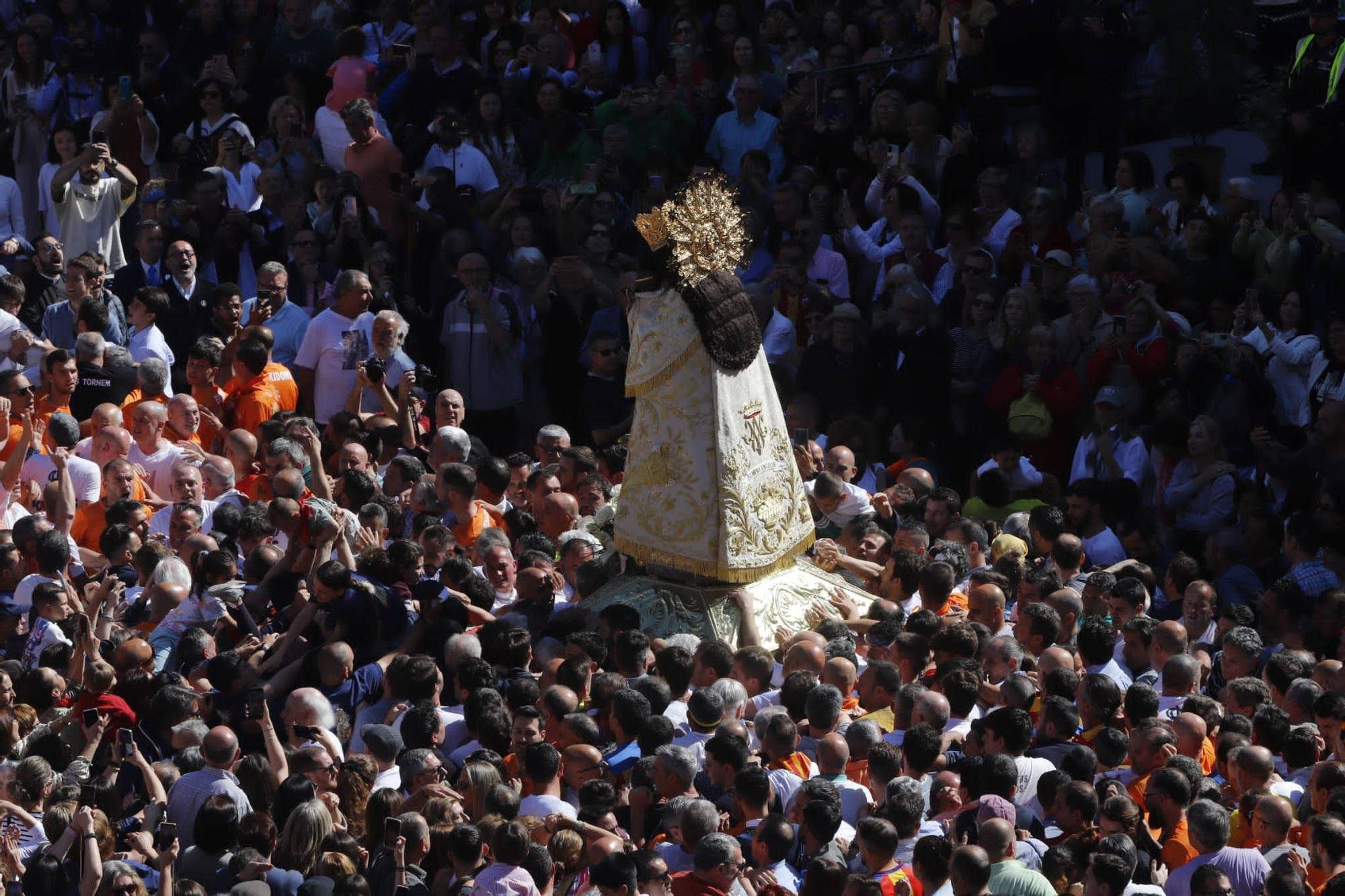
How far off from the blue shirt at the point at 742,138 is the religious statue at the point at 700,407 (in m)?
5.18

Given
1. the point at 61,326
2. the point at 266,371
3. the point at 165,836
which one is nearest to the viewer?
the point at 165,836

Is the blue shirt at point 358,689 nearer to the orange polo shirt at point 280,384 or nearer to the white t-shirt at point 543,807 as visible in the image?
the white t-shirt at point 543,807

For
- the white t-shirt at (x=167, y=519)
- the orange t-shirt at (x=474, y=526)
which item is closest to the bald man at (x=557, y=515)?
the orange t-shirt at (x=474, y=526)

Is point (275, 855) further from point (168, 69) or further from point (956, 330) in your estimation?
point (168, 69)

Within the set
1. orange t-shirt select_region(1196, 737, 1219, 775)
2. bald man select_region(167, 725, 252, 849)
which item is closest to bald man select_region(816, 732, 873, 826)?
orange t-shirt select_region(1196, 737, 1219, 775)

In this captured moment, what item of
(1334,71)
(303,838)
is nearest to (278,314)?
(303,838)

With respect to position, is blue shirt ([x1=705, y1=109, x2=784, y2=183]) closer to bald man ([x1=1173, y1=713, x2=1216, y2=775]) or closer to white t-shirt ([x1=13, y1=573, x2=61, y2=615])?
white t-shirt ([x1=13, y1=573, x2=61, y2=615])

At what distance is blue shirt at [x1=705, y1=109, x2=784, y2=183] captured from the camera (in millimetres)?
18062

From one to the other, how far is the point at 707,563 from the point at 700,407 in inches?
33.7

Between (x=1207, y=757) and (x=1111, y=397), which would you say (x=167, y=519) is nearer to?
(x=1111, y=397)

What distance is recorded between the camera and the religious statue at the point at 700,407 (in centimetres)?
1259

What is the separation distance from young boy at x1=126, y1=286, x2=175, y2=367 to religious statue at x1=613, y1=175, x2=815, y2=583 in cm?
414

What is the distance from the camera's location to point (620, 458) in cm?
1491

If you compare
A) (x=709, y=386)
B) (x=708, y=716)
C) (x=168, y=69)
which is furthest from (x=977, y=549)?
(x=168, y=69)
